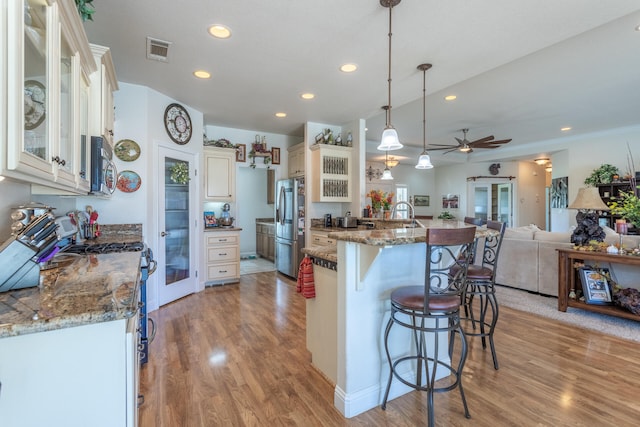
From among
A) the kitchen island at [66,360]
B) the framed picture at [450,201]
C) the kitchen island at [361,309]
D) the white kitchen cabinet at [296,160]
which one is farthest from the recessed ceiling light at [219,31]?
the framed picture at [450,201]

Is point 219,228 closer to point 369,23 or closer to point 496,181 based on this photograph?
point 369,23

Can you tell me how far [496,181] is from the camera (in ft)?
29.3

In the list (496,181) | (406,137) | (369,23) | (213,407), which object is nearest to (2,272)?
(213,407)

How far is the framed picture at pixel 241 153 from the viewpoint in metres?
5.46

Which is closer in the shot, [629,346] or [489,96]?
[629,346]

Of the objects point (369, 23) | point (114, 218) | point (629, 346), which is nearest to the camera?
point (369, 23)

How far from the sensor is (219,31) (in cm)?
245

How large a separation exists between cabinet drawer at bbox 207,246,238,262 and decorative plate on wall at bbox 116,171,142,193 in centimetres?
153

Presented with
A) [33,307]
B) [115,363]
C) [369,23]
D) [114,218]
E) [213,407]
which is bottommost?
[213,407]

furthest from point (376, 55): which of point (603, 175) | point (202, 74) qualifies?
point (603, 175)

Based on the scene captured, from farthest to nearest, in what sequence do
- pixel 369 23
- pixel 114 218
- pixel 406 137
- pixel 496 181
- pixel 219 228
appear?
pixel 496 181, pixel 406 137, pixel 219 228, pixel 114 218, pixel 369 23

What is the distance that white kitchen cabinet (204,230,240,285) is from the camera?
185 inches

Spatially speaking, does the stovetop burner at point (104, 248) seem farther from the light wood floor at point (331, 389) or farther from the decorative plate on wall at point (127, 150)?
the decorative plate on wall at point (127, 150)

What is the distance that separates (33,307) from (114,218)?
115 inches
